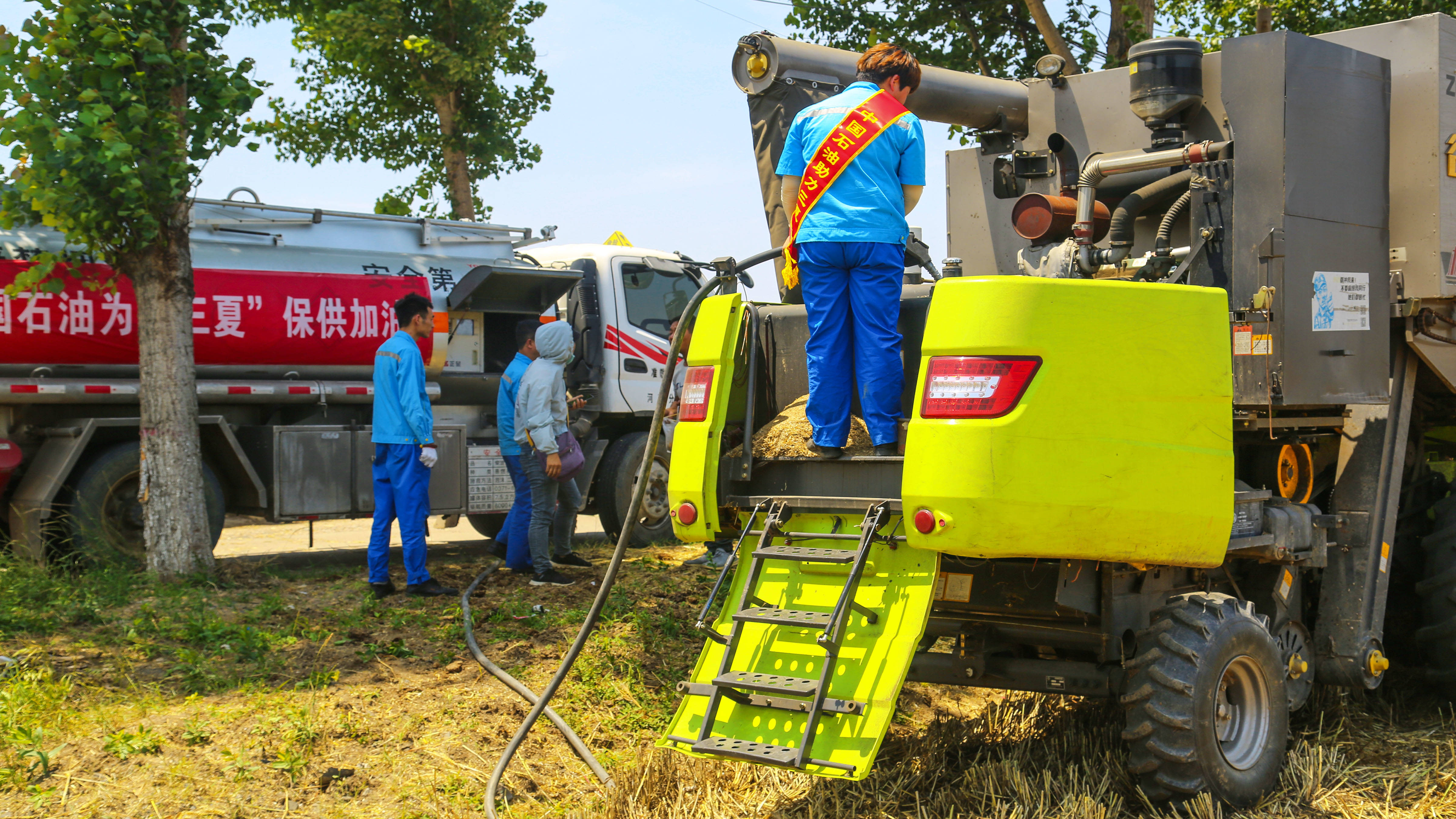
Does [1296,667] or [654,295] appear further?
[654,295]

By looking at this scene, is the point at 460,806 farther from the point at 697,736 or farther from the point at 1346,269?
the point at 1346,269

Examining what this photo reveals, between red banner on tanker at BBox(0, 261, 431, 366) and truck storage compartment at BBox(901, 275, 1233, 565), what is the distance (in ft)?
19.6

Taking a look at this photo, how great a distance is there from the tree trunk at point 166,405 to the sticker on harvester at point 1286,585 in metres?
6.21

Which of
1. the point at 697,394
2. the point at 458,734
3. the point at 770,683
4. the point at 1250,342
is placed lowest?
the point at 458,734

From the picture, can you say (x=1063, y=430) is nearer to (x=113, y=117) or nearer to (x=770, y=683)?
(x=770, y=683)

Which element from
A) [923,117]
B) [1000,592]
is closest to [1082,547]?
[1000,592]

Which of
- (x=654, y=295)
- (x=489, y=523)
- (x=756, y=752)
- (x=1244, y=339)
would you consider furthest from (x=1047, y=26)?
(x=756, y=752)

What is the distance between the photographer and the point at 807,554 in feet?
13.5

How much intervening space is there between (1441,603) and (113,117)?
7.44 m

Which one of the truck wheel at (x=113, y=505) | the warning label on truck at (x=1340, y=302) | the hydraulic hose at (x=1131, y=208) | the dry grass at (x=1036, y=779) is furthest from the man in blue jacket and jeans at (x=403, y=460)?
the warning label on truck at (x=1340, y=302)

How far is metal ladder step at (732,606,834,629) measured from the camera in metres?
3.90

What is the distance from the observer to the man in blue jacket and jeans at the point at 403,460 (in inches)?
298

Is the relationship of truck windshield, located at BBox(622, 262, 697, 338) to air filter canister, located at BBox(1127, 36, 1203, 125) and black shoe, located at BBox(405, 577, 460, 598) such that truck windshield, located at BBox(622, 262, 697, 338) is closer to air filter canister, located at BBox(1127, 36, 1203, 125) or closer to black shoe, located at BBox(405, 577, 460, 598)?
black shoe, located at BBox(405, 577, 460, 598)

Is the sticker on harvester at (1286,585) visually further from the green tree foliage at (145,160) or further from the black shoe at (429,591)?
the green tree foliage at (145,160)
